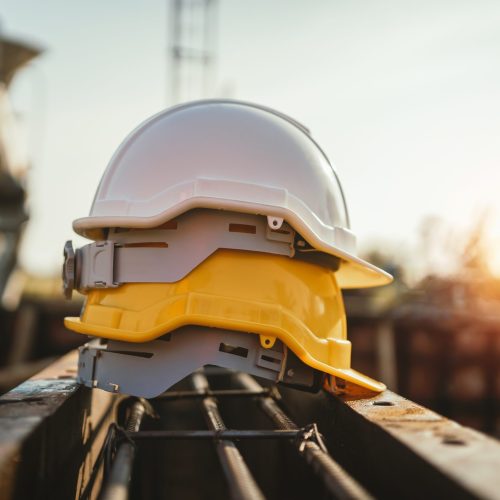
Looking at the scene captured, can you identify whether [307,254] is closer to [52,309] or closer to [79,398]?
[79,398]

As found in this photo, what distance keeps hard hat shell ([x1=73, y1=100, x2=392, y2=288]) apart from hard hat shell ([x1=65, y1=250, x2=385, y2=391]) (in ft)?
0.69

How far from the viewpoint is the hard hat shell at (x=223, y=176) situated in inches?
105

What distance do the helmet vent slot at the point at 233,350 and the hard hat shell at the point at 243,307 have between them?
11 centimetres

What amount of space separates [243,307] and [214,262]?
25 centimetres

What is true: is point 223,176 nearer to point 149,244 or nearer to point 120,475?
point 149,244

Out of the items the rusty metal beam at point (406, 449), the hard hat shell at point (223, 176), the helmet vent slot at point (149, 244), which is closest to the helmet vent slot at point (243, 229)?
the hard hat shell at point (223, 176)

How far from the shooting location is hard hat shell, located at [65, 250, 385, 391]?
8.25 ft

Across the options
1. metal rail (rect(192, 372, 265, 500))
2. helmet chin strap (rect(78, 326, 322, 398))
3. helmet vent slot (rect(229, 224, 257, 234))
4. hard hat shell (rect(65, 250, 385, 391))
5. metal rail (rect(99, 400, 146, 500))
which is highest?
helmet vent slot (rect(229, 224, 257, 234))

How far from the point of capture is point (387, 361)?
1082 centimetres

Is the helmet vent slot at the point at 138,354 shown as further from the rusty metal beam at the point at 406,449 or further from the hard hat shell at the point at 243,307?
the rusty metal beam at the point at 406,449

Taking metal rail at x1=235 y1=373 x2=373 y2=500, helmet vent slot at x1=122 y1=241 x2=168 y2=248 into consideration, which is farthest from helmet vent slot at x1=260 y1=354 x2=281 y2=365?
helmet vent slot at x1=122 y1=241 x2=168 y2=248

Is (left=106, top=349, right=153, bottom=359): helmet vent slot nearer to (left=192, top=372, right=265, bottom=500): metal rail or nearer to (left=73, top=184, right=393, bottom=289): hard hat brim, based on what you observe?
(left=192, top=372, right=265, bottom=500): metal rail

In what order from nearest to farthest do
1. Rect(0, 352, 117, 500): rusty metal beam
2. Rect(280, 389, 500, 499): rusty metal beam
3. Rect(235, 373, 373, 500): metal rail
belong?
1. Rect(280, 389, 500, 499): rusty metal beam
2. Rect(235, 373, 373, 500): metal rail
3. Rect(0, 352, 117, 500): rusty metal beam

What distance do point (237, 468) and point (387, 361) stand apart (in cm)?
943
